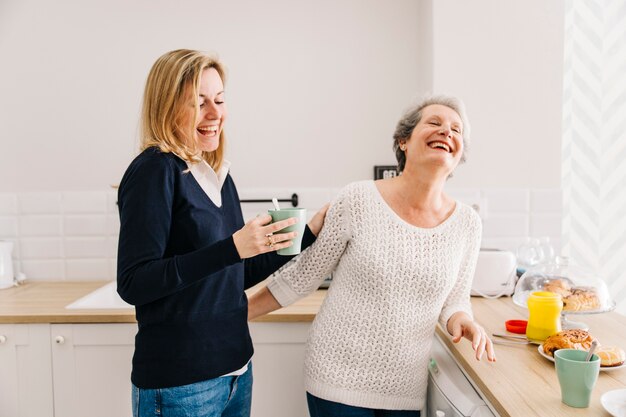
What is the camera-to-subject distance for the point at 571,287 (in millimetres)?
1589

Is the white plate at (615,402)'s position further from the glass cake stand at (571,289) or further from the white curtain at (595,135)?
the white curtain at (595,135)

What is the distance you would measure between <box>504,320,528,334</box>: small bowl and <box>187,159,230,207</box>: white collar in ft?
2.92

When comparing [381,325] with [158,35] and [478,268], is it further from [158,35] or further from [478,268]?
[158,35]

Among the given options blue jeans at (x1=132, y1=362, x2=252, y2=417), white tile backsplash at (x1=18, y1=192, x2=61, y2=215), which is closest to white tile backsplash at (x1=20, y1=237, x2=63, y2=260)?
white tile backsplash at (x1=18, y1=192, x2=61, y2=215)

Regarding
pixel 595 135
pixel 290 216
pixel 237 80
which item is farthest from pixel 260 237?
pixel 595 135

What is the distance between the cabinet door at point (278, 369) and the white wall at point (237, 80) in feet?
2.72

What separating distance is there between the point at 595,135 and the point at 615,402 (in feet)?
6.25

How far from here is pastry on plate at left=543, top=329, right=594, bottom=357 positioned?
1264 millimetres

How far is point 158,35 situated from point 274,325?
1.44 meters

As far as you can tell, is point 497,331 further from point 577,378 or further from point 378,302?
point 577,378

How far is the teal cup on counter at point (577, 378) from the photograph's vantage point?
41.1 inches

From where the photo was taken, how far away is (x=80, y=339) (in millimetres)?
1978

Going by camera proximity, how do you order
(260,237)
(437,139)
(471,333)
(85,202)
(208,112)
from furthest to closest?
1. (85,202)
2. (437,139)
3. (471,333)
4. (208,112)
5. (260,237)

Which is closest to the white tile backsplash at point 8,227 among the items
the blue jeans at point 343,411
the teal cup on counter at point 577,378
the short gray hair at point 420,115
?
the blue jeans at point 343,411
